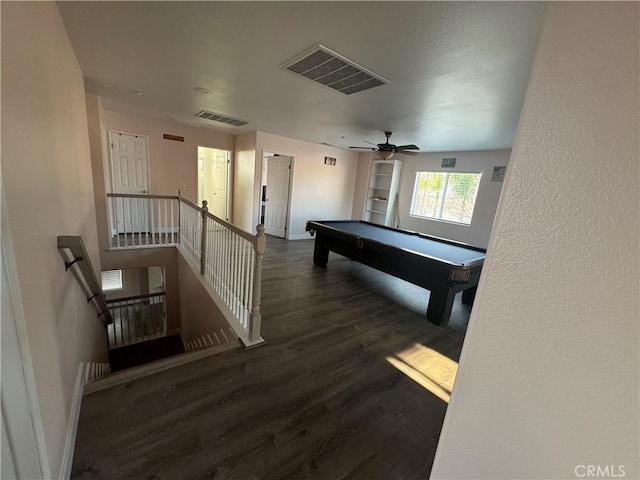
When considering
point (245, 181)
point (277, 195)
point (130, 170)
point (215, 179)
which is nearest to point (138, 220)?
point (130, 170)

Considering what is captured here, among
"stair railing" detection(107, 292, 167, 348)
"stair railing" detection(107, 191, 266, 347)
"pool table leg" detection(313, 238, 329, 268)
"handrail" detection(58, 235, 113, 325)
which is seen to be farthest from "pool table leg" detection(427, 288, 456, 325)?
"stair railing" detection(107, 292, 167, 348)

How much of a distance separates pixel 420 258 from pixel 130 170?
5.42 metres

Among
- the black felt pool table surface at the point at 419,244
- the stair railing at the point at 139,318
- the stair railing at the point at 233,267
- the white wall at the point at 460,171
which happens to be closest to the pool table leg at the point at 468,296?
the black felt pool table surface at the point at 419,244

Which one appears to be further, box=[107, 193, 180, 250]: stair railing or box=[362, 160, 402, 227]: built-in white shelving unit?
box=[362, 160, 402, 227]: built-in white shelving unit

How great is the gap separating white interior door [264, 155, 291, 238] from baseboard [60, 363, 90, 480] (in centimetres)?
511

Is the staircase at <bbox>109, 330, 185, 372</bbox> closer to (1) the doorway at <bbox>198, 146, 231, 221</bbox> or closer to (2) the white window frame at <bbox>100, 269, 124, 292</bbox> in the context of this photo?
(2) the white window frame at <bbox>100, 269, 124, 292</bbox>

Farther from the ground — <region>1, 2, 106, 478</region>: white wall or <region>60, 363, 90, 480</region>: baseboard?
<region>1, 2, 106, 478</region>: white wall

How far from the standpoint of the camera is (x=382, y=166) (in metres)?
7.05

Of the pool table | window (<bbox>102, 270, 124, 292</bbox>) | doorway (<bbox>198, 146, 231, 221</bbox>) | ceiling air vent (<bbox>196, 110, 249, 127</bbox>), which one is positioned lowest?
window (<bbox>102, 270, 124, 292</bbox>)

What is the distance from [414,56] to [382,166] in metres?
5.09

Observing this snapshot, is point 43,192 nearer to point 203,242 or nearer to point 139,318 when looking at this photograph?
point 203,242

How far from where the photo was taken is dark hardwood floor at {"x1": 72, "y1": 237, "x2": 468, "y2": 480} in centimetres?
140

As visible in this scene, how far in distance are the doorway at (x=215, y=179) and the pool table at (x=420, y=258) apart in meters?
3.02

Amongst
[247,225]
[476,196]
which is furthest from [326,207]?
[476,196]
